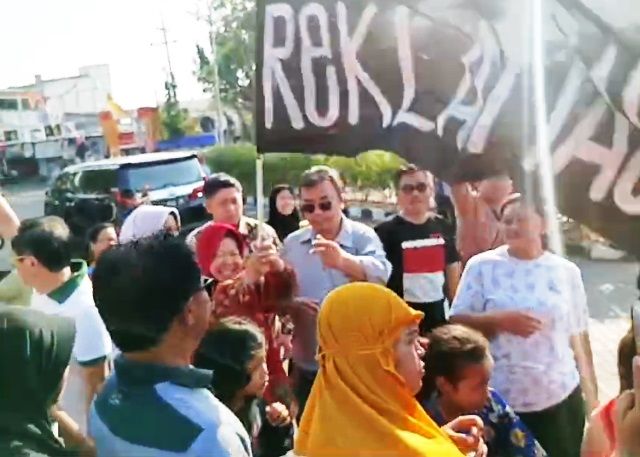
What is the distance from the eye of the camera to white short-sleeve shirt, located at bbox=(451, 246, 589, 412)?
87.9 inches

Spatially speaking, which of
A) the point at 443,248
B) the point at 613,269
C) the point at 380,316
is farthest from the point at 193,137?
the point at 613,269

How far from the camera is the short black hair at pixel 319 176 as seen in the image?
2.28 m

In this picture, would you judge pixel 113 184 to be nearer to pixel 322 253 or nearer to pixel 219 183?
pixel 219 183

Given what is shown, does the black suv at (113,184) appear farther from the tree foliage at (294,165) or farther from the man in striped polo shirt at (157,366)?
the man in striped polo shirt at (157,366)

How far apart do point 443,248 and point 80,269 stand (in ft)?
3.12

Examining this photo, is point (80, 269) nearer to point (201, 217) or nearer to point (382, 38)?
point (201, 217)

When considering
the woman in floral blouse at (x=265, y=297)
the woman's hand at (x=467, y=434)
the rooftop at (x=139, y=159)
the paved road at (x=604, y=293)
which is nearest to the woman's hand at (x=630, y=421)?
the woman's hand at (x=467, y=434)

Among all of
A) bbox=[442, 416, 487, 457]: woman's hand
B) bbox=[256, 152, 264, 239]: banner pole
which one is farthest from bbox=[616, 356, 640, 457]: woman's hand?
bbox=[256, 152, 264, 239]: banner pole

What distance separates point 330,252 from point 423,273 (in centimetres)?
25

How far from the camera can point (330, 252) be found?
2.31 meters

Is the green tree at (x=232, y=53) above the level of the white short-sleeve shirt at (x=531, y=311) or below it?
above

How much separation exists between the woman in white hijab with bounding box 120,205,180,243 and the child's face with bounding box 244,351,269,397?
516 millimetres

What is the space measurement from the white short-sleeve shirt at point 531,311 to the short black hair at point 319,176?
408 millimetres

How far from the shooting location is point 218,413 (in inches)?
56.8
